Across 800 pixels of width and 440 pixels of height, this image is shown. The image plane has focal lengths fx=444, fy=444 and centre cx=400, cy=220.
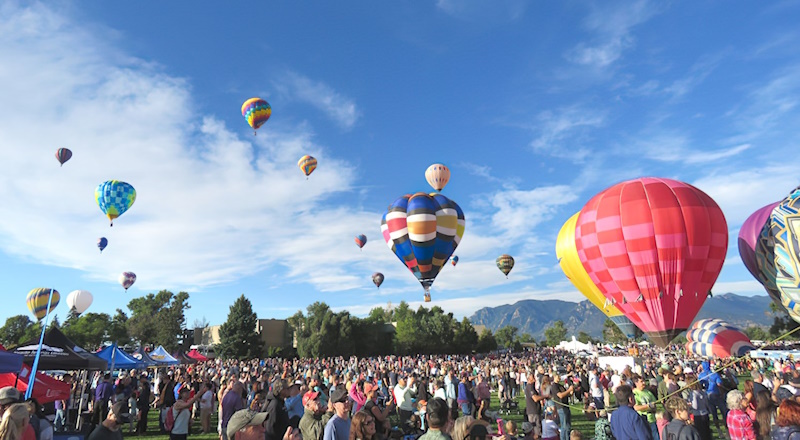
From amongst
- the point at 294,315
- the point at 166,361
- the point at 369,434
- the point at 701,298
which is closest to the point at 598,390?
the point at 701,298

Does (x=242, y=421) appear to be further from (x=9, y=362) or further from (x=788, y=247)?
(x=788, y=247)

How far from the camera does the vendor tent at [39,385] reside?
27.7 feet

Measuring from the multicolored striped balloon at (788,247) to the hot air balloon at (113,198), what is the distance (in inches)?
1183

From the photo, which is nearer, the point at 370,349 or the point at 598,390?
the point at 598,390

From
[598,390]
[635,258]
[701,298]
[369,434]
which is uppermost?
[635,258]

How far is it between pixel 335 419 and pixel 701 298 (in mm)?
17007

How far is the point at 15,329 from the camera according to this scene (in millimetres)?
88812

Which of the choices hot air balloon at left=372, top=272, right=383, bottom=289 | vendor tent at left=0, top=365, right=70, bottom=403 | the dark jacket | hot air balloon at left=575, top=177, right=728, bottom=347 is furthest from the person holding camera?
hot air balloon at left=372, top=272, right=383, bottom=289

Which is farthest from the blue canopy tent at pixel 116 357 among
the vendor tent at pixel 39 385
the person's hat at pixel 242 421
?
the person's hat at pixel 242 421

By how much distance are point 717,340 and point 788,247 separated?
1902 centimetres

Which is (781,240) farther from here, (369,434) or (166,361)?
(166,361)

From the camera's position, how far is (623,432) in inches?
220

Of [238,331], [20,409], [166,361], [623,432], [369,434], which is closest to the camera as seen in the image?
[20,409]

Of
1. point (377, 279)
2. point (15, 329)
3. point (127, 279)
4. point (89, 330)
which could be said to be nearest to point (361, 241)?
point (377, 279)
